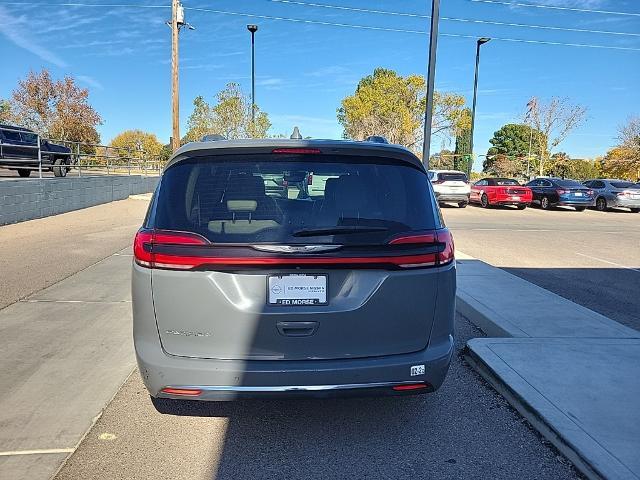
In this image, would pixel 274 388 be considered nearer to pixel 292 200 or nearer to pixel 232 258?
pixel 232 258

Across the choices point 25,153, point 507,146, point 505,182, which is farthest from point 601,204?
point 507,146

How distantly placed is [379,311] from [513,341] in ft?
7.90

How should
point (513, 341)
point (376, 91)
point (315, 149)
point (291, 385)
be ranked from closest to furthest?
1. point (291, 385)
2. point (315, 149)
3. point (513, 341)
4. point (376, 91)

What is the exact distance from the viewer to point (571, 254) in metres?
11.0

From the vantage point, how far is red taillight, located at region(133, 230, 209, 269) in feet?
9.31

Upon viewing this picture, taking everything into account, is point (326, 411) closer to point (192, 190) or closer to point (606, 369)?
point (192, 190)

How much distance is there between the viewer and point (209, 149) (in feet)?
10.0

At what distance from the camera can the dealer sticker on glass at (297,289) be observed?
283 cm

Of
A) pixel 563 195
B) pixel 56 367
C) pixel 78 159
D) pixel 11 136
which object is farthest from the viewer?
pixel 563 195

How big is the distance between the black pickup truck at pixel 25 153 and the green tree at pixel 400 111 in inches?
1134

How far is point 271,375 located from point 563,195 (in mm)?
25505

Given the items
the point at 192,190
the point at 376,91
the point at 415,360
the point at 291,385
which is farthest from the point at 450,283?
the point at 376,91

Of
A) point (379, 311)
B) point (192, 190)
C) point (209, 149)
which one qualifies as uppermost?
point (209, 149)

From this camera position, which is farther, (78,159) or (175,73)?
(175,73)
